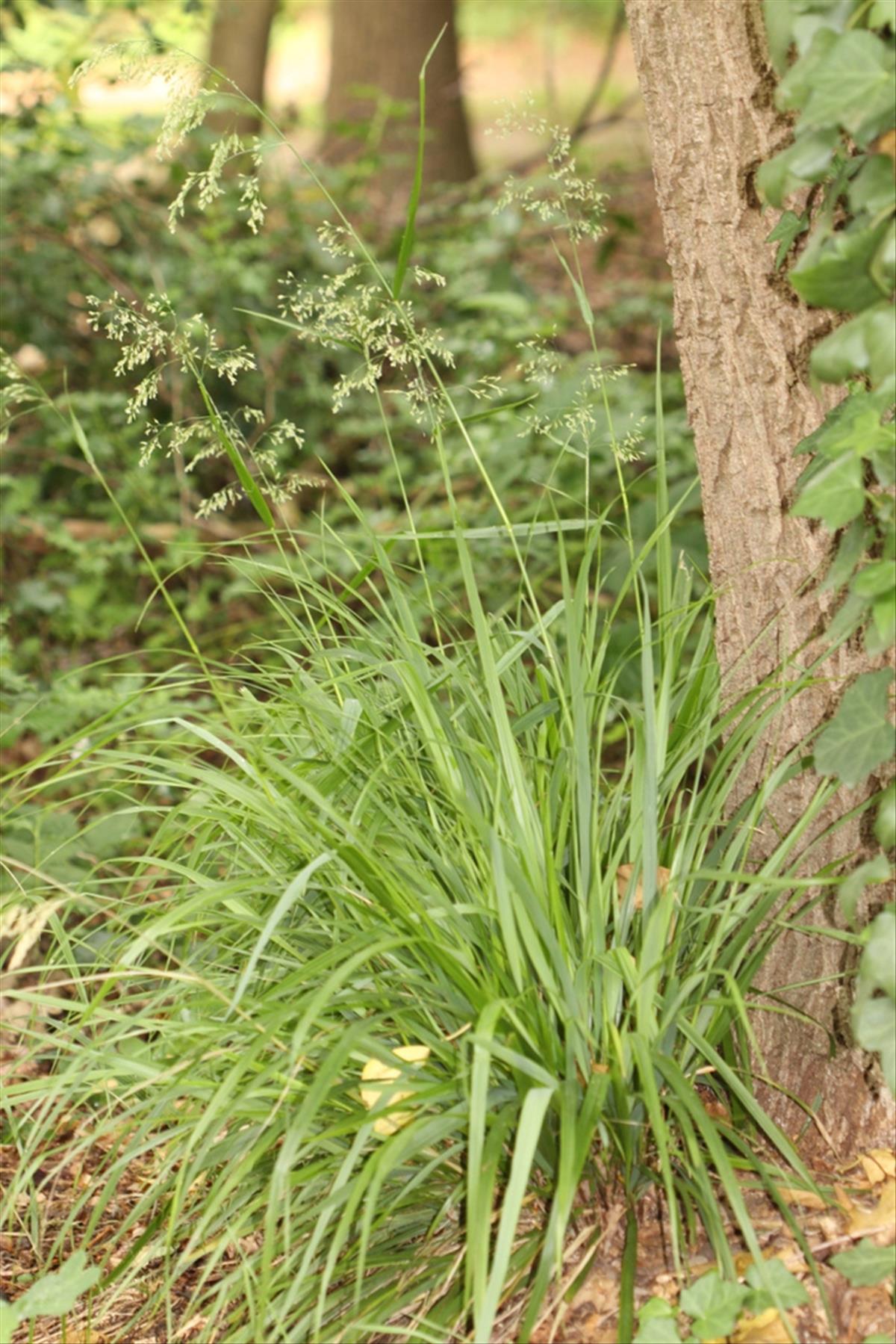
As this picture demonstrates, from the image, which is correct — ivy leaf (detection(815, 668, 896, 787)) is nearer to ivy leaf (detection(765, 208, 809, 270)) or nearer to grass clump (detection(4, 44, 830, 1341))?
grass clump (detection(4, 44, 830, 1341))

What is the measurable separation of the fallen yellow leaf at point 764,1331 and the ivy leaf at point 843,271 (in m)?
1.02

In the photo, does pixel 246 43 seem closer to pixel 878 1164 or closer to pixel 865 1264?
pixel 878 1164

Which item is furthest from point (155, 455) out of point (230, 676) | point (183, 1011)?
point (183, 1011)

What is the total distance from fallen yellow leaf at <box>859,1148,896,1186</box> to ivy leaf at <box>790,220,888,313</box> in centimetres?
97

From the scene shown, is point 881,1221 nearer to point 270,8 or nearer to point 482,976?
point 482,976

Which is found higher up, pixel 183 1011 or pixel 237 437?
pixel 237 437

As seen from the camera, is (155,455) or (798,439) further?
(155,455)

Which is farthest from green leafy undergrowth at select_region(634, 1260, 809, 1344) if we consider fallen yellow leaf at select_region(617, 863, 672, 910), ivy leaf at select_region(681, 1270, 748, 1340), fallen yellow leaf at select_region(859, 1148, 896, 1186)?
fallen yellow leaf at select_region(617, 863, 672, 910)

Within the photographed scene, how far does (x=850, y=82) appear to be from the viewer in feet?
4.17

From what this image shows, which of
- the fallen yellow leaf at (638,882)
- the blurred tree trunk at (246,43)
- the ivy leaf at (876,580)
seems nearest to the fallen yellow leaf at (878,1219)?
the fallen yellow leaf at (638,882)

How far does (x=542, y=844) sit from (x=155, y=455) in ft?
11.4

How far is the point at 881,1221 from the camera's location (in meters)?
1.55

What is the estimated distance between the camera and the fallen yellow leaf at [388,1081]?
Answer: 4.98ft

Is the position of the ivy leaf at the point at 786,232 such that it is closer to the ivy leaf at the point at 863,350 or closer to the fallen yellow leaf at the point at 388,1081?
the ivy leaf at the point at 863,350
